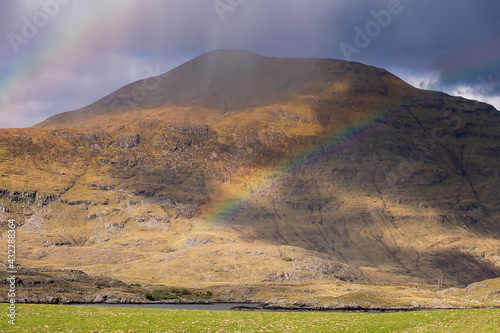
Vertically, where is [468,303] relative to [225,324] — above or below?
below

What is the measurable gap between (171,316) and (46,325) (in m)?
15.4

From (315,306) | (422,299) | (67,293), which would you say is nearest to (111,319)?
(67,293)

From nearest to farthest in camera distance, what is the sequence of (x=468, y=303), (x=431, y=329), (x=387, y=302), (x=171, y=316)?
1. (x=431, y=329)
2. (x=171, y=316)
3. (x=468, y=303)
4. (x=387, y=302)

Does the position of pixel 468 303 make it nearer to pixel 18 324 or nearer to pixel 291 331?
pixel 291 331

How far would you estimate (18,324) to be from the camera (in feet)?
136

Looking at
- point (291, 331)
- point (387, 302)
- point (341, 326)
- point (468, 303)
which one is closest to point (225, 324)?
point (291, 331)

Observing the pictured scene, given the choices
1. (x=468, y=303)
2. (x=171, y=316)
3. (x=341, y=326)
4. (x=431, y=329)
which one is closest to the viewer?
(x=431, y=329)

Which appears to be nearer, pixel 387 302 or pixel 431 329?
pixel 431 329

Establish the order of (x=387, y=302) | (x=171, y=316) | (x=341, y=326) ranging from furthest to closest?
(x=387, y=302), (x=171, y=316), (x=341, y=326)

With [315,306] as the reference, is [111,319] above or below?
above

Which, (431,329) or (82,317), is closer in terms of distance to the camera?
(431,329)

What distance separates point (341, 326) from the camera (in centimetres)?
4662

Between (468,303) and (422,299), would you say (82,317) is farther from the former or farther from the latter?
(422,299)

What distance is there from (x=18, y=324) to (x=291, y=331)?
21.3 metres
